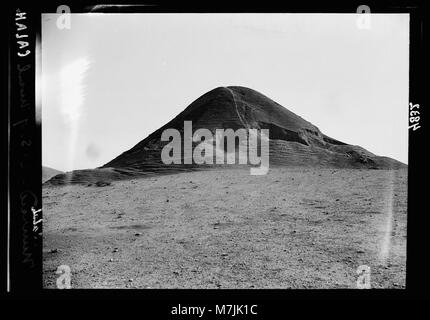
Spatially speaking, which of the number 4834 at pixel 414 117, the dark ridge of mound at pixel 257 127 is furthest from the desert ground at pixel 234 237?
the dark ridge of mound at pixel 257 127

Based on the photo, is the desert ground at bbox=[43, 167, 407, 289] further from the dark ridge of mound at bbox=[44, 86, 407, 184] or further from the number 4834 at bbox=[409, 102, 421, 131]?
the dark ridge of mound at bbox=[44, 86, 407, 184]

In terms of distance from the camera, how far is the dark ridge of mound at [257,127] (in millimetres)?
16953

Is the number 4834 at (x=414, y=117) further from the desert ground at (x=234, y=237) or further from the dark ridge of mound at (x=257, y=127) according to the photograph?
the dark ridge of mound at (x=257, y=127)

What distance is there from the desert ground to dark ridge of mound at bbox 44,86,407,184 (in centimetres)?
494

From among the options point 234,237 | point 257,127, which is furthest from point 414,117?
point 257,127

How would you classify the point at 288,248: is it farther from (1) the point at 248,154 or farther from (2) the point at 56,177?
(1) the point at 248,154

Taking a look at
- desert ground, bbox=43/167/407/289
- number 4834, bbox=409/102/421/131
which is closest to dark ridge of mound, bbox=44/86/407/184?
desert ground, bbox=43/167/407/289

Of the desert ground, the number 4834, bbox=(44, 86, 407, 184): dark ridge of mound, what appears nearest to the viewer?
the number 4834

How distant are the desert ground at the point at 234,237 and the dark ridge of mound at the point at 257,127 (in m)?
4.94

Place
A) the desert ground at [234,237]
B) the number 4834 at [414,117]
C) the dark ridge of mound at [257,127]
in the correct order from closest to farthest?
1. the number 4834 at [414,117]
2. the desert ground at [234,237]
3. the dark ridge of mound at [257,127]

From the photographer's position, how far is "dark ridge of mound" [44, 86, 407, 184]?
16953 millimetres

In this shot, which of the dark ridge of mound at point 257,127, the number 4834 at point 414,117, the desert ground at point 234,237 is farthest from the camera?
the dark ridge of mound at point 257,127

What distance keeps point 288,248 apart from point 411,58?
A: 12.0 ft
